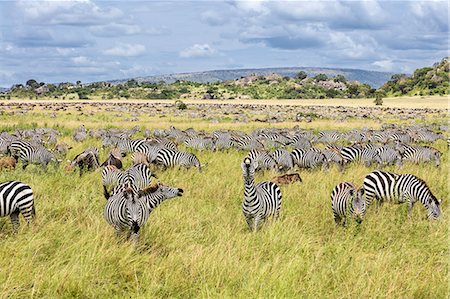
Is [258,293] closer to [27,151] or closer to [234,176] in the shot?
[234,176]

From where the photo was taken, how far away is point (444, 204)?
11.3 metres

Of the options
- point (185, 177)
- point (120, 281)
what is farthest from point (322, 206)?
point (120, 281)

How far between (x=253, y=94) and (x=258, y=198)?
117119 millimetres

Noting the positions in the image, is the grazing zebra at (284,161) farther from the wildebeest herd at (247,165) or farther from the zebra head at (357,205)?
the zebra head at (357,205)

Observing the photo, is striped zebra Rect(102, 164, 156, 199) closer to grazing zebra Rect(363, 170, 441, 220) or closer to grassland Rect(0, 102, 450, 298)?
grassland Rect(0, 102, 450, 298)

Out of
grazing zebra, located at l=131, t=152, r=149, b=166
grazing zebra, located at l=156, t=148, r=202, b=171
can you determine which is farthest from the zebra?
grazing zebra, located at l=131, t=152, r=149, b=166

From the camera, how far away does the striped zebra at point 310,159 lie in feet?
49.4

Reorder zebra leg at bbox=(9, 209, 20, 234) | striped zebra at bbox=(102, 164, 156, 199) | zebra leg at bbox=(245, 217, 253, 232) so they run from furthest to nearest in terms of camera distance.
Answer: striped zebra at bbox=(102, 164, 156, 199) < zebra leg at bbox=(245, 217, 253, 232) < zebra leg at bbox=(9, 209, 20, 234)

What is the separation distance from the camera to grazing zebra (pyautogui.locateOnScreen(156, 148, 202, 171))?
578 inches

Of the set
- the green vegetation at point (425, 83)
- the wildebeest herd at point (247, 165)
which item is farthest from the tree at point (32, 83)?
the wildebeest herd at point (247, 165)

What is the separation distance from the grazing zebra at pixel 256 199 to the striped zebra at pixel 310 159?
6.32 meters

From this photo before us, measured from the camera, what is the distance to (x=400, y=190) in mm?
9664

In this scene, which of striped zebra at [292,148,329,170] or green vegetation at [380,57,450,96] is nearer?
striped zebra at [292,148,329,170]

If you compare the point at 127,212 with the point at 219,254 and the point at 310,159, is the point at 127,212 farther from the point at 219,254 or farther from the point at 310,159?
the point at 310,159
